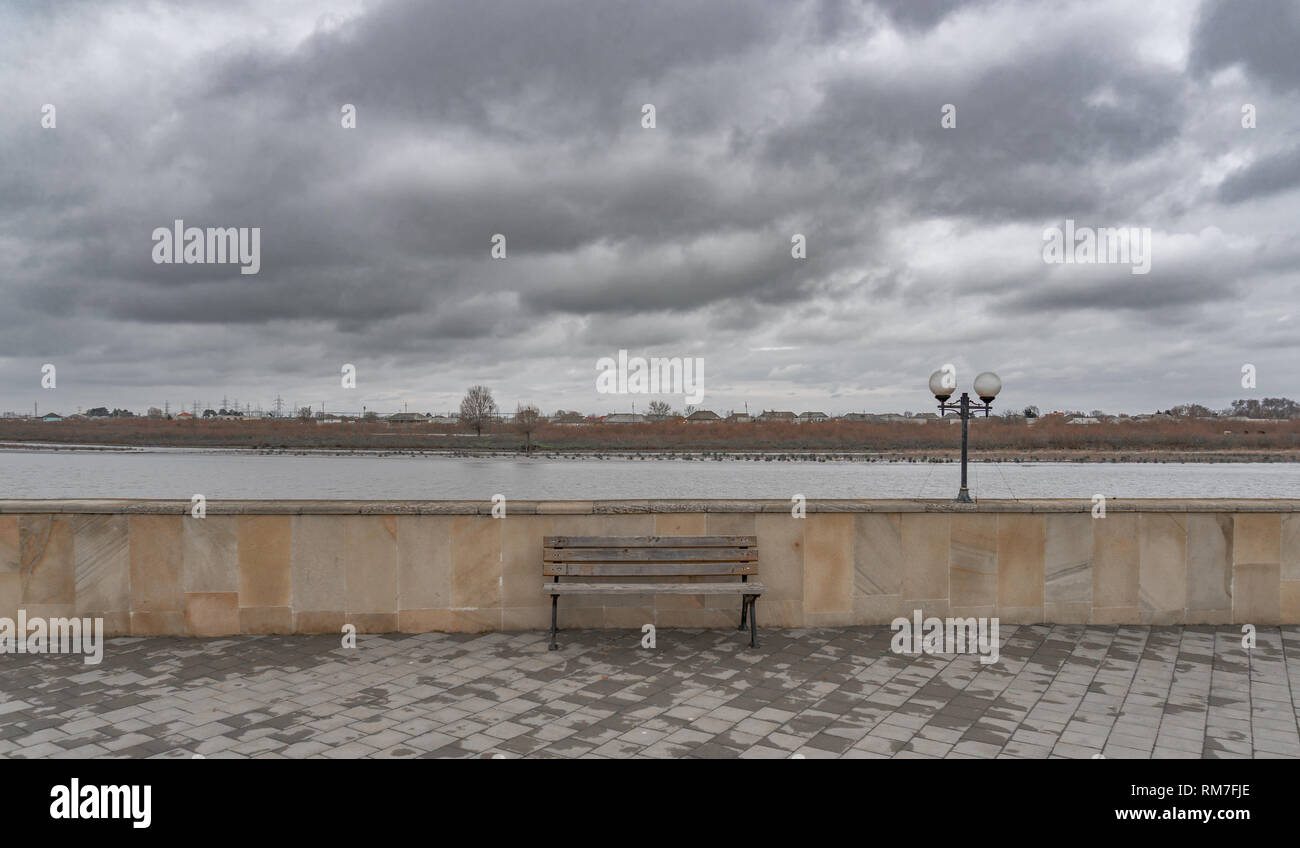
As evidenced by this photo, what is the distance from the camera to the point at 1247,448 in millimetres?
92688

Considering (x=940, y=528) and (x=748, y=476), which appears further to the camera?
(x=748, y=476)

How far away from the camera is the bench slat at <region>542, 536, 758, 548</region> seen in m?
5.96

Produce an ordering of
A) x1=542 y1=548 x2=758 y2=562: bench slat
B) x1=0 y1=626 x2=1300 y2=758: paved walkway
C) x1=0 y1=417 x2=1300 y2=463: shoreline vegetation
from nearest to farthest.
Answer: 1. x1=0 y1=626 x2=1300 y2=758: paved walkway
2. x1=542 y1=548 x2=758 y2=562: bench slat
3. x1=0 y1=417 x2=1300 y2=463: shoreline vegetation

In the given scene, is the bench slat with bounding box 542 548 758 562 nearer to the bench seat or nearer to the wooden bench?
the wooden bench

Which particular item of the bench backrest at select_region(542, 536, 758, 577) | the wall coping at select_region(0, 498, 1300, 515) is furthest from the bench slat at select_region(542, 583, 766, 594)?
the wall coping at select_region(0, 498, 1300, 515)

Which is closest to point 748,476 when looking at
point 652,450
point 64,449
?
point 652,450

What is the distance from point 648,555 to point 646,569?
0.40 feet

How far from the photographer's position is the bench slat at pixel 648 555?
595 cm

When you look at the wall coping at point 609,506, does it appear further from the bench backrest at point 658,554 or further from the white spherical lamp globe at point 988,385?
the white spherical lamp globe at point 988,385

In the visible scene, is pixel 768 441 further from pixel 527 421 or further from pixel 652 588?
pixel 652 588

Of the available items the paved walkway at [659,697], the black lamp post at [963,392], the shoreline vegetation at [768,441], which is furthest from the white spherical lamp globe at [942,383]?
the shoreline vegetation at [768,441]

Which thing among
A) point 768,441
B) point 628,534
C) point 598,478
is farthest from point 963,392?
point 768,441
